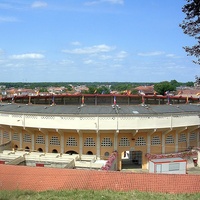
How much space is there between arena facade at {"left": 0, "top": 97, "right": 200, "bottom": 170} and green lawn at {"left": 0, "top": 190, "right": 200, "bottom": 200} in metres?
14.2

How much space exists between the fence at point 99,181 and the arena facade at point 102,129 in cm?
1064

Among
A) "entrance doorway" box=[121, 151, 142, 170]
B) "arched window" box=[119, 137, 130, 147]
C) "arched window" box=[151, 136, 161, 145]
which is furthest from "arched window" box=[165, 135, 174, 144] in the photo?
"arched window" box=[119, 137, 130, 147]

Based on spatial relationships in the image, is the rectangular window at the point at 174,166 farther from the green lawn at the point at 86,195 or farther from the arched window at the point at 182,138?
the green lawn at the point at 86,195

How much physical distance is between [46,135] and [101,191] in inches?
667

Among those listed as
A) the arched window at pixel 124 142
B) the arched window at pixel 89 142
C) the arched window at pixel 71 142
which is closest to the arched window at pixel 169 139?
the arched window at pixel 124 142

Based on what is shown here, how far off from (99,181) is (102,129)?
38.2ft

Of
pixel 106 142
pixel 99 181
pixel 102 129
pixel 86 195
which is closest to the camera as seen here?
pixel 86 195

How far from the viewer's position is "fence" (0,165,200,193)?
19500mm

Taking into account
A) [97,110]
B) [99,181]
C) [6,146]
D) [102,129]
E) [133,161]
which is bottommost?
[133,161]

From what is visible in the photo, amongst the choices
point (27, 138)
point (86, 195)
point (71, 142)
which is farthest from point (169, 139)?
point (86, 195)

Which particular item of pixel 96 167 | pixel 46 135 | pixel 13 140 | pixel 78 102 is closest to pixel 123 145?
pixel 96 167

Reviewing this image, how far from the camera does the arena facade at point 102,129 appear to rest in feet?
105

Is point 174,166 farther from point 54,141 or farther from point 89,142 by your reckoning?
point 54,141

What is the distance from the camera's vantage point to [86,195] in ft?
55.9
